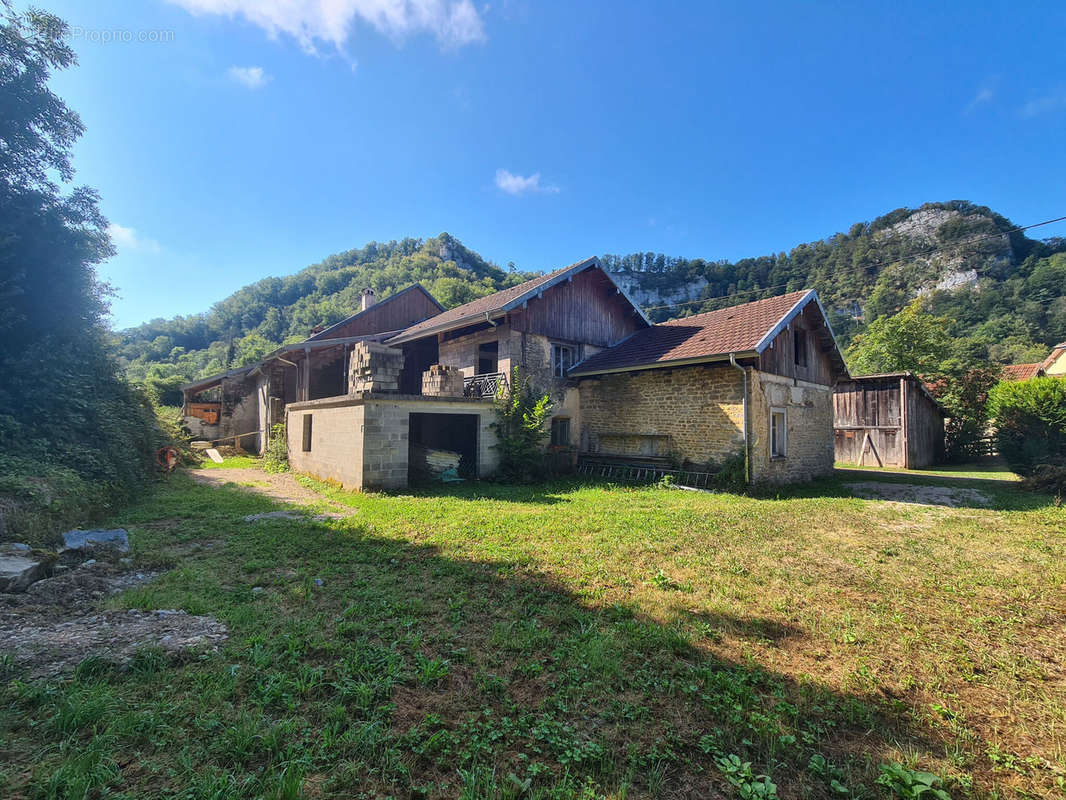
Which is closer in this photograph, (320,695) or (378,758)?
(378,758)

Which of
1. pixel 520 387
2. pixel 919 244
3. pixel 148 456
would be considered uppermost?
pixel 919 244

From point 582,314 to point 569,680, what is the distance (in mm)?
12990

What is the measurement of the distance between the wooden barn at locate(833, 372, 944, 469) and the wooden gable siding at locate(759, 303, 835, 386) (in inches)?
115

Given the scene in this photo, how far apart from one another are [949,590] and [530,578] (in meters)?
4.48

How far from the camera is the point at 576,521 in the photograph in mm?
7094

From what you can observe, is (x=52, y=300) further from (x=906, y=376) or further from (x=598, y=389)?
(x=906, y=376)

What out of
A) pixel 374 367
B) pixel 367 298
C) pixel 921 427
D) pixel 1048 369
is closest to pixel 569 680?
pixel 374 367

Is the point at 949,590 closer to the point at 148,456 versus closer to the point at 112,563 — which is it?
the point at 112,563

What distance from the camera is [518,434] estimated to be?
11.9m

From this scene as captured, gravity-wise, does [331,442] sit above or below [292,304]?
below

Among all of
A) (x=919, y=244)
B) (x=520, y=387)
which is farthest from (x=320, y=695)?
(x=919, y=244)

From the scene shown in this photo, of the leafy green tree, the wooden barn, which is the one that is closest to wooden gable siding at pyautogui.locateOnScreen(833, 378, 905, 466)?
the wooden barn

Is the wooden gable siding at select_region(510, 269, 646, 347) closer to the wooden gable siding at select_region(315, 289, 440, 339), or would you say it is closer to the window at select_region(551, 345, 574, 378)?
the window at select_region(551, 345, 574, 378)

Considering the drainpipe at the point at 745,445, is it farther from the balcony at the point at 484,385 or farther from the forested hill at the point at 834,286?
the forested hill at the point at 834,286
